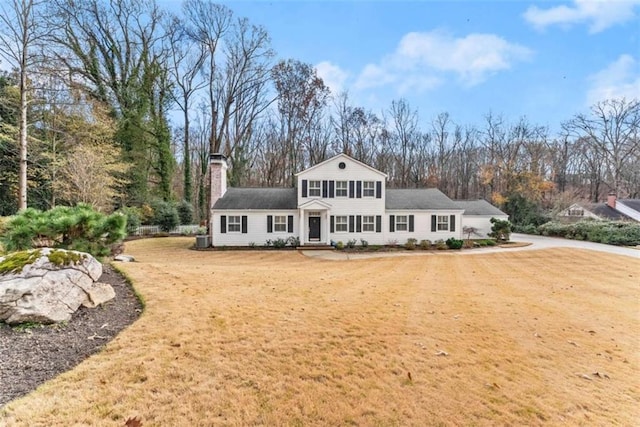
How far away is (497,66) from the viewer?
1193cm

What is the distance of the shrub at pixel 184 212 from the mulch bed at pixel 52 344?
2415cm

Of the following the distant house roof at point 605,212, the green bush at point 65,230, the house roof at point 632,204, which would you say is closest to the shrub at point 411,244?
the green bush at point 65,230

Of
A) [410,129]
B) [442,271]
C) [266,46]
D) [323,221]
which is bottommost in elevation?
[442,271]

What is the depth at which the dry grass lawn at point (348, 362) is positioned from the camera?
8.91 feet


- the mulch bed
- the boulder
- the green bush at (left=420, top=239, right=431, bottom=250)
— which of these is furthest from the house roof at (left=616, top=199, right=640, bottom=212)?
the boulder

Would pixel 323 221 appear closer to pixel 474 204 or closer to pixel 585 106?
pixel 474 204

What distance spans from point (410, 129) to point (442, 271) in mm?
28868

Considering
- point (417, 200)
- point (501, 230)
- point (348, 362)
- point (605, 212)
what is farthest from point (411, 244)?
point (605, 212)

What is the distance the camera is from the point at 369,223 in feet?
63.5

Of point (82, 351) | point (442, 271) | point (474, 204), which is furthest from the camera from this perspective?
point (474, 204)

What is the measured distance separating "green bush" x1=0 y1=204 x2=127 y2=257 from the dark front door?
12.8 m

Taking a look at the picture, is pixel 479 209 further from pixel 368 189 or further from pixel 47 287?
pixel 47 287

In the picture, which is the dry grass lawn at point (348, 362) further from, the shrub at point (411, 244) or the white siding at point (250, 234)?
the white siding at point (250, 234)

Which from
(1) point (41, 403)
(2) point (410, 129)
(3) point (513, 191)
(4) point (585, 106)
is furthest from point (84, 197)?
(4) point (585, 106)
